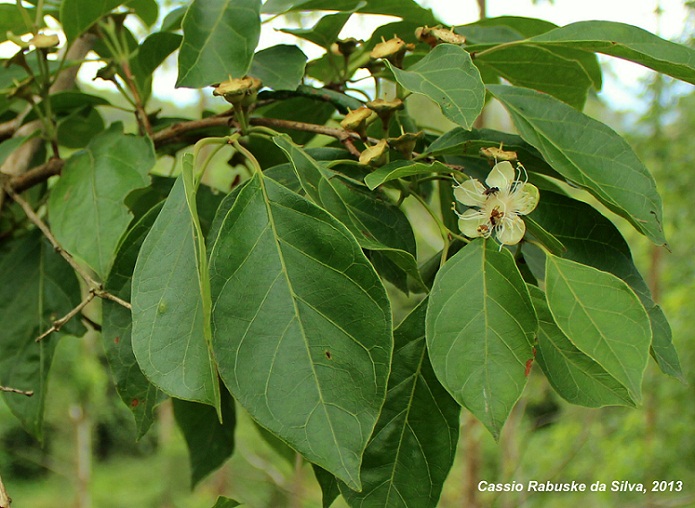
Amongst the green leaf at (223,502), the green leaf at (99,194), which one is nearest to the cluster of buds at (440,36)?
the green leaf at (99,194)

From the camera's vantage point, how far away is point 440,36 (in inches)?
19.7

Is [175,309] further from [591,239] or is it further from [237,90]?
[591,239]

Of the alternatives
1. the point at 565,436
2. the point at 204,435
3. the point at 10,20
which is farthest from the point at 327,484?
the point at 565,436

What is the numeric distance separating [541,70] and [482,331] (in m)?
0.32

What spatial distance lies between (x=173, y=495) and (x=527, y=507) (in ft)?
8.11

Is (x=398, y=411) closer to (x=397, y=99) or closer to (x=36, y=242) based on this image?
(x=397, y=99)

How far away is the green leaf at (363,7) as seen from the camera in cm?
58

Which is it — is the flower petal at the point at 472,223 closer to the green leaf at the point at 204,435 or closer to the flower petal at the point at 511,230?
the flower petal at the point at 511,230

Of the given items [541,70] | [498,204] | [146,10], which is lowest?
[498,204]

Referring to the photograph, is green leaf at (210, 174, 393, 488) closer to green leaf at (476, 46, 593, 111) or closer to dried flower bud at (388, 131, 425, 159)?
dried flower bud at (388, 131, 425, 159)

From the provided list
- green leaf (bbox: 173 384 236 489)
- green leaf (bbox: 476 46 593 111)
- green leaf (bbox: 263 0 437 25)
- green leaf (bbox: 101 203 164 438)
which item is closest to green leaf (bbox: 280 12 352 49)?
green leaf (bbox: 263 0 437 25)

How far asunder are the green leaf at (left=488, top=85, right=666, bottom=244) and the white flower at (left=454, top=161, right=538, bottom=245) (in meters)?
0.03

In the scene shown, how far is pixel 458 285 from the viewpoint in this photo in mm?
386

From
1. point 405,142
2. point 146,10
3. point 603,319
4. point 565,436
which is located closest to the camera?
point 603,319
